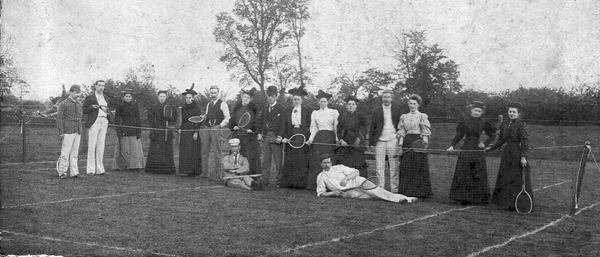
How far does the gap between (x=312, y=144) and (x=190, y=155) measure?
337 cm

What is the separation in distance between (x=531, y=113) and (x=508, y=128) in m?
16.0

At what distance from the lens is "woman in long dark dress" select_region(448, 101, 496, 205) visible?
9.74 metres

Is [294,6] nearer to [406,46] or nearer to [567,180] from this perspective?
[406,46]

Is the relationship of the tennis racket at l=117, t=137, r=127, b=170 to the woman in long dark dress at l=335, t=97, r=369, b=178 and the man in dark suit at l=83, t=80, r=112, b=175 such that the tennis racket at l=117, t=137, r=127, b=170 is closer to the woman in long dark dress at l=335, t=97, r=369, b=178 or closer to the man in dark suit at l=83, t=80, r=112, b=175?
the man in dark suit at l=83, t=80, r=112, b=175

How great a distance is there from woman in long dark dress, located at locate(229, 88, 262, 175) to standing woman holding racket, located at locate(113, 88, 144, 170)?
2.87 metres

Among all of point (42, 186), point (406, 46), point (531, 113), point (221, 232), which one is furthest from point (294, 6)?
point (221, 232)

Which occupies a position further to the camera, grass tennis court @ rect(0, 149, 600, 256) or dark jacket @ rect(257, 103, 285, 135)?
dark jacket @ rect(257, 103, 285, 135)

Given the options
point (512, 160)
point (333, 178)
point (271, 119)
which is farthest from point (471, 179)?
point (271, 119)

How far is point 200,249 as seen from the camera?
5891 mm

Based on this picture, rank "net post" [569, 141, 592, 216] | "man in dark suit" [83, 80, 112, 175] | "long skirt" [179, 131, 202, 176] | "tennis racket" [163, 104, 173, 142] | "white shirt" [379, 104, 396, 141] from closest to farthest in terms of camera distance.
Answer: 1. "net post" [569, 141, 592, 216]
2. "white shirt" [379, 104, 396, 141]
3. "man in dark suit" [83, 80, 112, 175]
4. "long skirt" [179, 131, 202, 176]
5. "tennis racket" [163, 104, 173, 142]

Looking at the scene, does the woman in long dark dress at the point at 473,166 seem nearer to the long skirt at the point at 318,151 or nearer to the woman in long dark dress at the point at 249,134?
the long skirt at the point at 318,151

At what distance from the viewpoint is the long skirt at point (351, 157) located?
11188mm

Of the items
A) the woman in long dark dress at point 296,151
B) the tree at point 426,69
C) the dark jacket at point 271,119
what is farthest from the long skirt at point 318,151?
the tree at point 426,69

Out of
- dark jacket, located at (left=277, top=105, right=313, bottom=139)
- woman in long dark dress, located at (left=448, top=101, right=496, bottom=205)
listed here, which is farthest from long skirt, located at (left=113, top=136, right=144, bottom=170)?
woman in long dark dress, located at (left=448, top=101, right=496, bottom=205)
